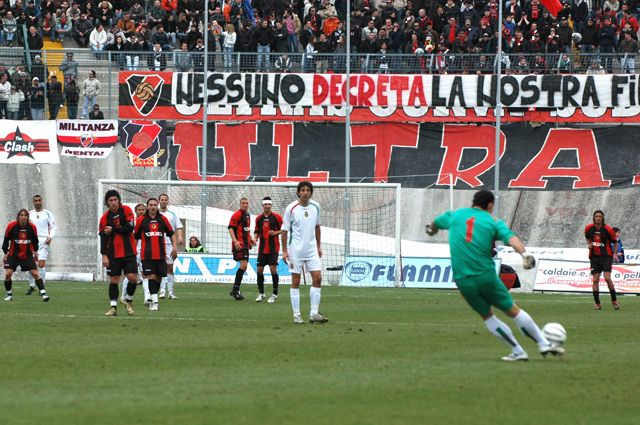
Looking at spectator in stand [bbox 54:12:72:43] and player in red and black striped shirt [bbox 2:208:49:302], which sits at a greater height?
spectator in stand [bbox 54:12:72:43]

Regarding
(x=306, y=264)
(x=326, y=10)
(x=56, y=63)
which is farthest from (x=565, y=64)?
(x=306, y=264)

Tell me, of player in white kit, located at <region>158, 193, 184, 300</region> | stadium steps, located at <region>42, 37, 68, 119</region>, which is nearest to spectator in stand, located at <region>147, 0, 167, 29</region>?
stadium steps, located at <region>42, 37, 68, 119</region>

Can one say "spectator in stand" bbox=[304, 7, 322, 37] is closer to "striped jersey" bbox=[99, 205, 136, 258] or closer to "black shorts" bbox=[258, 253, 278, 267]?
"black shorts" bbox=[258, 253, 278, 267]

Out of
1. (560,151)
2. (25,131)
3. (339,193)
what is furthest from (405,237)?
(25,131)

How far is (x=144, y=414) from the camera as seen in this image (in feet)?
34.9

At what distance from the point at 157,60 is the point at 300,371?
30851mm

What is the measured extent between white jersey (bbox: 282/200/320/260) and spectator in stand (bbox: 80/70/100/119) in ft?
78.2

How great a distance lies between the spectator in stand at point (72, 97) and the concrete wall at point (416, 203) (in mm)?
1721

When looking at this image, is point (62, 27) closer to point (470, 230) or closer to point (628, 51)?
point (628, 51)

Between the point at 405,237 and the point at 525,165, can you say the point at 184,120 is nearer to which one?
the point at 405,237

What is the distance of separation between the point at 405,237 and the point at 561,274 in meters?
7.97

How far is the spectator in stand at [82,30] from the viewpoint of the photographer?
4553cm

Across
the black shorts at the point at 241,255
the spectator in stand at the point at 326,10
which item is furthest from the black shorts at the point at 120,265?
the spectator in stand at the point at 326,10

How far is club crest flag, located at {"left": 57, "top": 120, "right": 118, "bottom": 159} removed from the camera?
42.2 m
